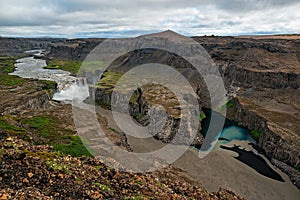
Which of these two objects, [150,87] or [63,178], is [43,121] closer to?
[63,178]

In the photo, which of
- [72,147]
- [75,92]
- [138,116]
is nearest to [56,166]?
[72,147]

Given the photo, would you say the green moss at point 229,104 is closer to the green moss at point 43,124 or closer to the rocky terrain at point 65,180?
the green moss at point 43,124

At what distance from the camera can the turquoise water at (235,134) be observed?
5791cm

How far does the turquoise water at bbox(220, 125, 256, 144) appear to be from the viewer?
57.9 metres

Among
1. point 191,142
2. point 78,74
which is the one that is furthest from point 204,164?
point 78,74

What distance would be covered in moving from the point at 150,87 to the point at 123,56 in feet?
226

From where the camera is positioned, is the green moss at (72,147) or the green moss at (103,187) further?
the green moss at (72,147)

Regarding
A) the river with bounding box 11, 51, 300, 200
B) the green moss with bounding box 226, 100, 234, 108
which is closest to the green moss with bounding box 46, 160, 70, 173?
the river with bounding box 11, 51, 300, 200

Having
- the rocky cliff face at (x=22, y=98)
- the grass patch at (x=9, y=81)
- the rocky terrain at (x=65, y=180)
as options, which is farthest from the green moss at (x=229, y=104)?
the grass patch at (x=9, y=81)

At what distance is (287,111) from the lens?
2532 inches

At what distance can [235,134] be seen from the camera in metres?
61.0

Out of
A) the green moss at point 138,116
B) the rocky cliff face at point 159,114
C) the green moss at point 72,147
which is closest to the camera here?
the green moss at point 72,147

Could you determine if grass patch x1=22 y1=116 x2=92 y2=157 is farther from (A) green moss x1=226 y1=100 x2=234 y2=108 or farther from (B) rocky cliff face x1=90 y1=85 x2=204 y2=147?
(A) green moss x1=226 y1=100 x2=234 y2=108

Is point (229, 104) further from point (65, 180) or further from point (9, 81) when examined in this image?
point (65, 180)
